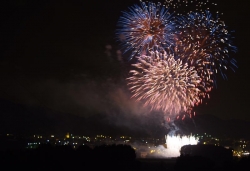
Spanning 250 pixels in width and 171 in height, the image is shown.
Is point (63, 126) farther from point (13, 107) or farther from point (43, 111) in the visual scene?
point (13, 107)

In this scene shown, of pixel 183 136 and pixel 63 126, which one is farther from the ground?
pixel 63 126

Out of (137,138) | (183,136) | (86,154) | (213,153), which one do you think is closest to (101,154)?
(86,154)

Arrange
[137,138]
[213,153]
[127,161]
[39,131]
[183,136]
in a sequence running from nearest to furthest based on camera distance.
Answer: [127,161] → [213,153] → [183,136] → [137,138] → [39,131]

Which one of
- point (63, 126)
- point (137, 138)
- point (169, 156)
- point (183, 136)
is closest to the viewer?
point (183, 136)

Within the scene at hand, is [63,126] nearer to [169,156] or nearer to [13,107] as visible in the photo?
[13,107]

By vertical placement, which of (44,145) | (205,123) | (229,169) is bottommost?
(229,169)

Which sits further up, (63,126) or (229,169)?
(63,126)

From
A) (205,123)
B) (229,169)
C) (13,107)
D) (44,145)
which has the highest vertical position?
(13,107)

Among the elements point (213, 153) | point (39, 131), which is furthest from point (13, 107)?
point (213, 153)

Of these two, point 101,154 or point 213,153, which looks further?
point 213,153
